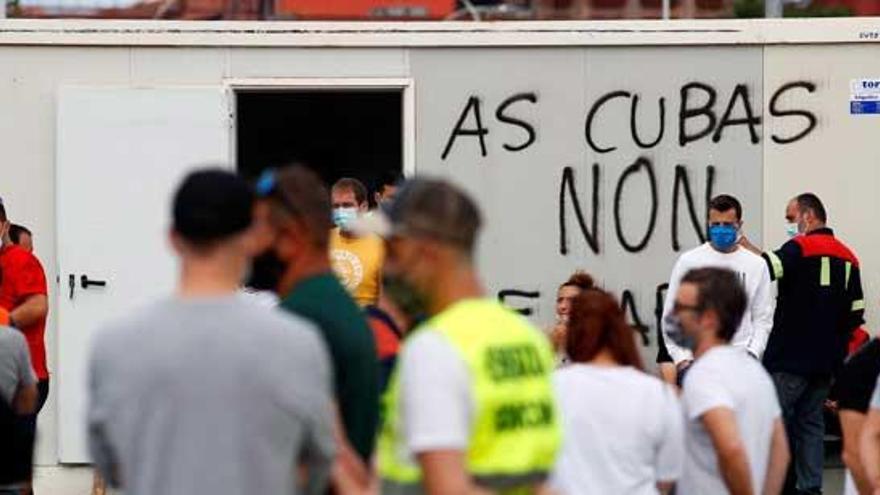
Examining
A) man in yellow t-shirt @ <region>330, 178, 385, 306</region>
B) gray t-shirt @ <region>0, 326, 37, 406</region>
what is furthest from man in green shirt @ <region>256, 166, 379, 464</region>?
man in yellow t-shirt @ <region>330, 178, 385, 306</region>

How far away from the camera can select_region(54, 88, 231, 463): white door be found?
15164 mm

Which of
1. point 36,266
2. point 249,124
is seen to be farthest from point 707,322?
point 249,124

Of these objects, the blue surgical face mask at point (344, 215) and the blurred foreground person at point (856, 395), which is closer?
the blurred foreground person at point (856, 395)

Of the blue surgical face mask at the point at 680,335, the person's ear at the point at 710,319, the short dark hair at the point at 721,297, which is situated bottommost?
the blue surgical face mask at the point at 680,335

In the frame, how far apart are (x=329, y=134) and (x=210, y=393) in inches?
629

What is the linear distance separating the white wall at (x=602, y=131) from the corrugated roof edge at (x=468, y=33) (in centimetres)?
3

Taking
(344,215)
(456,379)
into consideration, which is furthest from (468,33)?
(456,379)

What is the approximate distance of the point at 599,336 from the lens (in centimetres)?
796

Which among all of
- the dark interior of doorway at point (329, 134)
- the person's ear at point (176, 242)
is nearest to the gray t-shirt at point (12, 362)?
the person's ear at point (176, 242)

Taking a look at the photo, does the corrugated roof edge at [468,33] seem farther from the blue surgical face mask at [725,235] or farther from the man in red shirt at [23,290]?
the man in red shirt at [23,290]

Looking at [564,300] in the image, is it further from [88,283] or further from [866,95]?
[88,283]

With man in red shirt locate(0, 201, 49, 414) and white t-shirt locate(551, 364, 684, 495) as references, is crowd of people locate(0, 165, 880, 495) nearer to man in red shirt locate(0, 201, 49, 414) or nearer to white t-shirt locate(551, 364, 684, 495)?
white t-shirt locate(551, 364, 684, 495)

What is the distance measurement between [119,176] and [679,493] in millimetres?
7591

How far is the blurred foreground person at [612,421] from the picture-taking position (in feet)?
25.5
